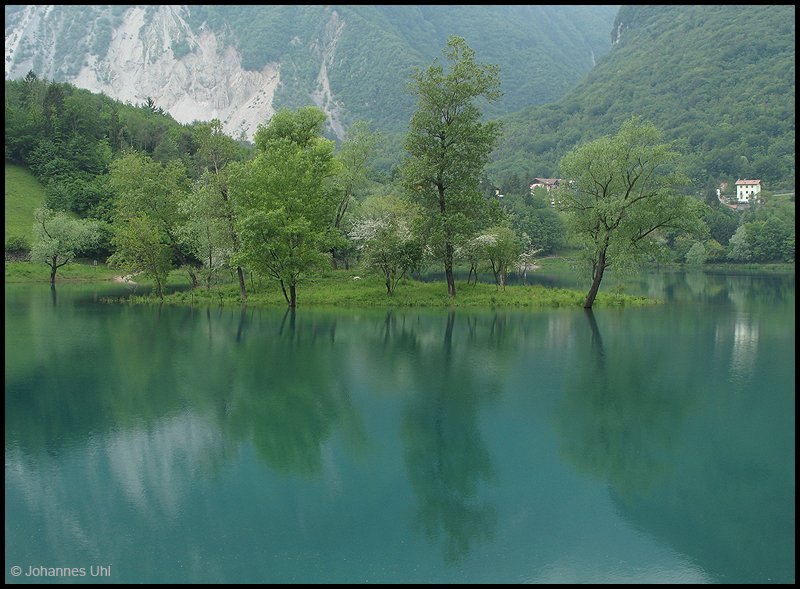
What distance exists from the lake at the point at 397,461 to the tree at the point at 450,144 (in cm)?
1676

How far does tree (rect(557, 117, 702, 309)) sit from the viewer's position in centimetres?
4569

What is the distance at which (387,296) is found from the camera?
51094 millimetres

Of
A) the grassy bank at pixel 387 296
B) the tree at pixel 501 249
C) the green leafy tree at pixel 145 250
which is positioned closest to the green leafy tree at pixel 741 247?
the grassy bank at pixel 387 296

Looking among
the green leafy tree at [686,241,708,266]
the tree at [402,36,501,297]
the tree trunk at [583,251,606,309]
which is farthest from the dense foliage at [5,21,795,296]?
the green leafy tree at [686,241,708,266]

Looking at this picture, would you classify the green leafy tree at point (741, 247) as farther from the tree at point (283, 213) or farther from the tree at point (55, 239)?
the tree at point (55, 239)

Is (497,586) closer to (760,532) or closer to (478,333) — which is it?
(760,532)

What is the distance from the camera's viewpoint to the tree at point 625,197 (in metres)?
45.7

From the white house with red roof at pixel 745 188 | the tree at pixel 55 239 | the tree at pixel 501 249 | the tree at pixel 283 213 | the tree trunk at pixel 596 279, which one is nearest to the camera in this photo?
the tree at pixel 283 213

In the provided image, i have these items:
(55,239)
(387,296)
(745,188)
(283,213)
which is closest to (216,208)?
(283,213)

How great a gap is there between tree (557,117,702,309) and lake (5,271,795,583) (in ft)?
45.9

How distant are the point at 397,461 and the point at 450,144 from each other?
34911 mm

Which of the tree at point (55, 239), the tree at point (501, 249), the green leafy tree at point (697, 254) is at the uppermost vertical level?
the tree at point (55, 239)

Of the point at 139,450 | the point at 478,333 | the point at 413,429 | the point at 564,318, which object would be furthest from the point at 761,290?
the point at 139,450

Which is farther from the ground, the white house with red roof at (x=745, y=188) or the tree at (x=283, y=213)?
the white house with red roof at (x=745, y=188)
